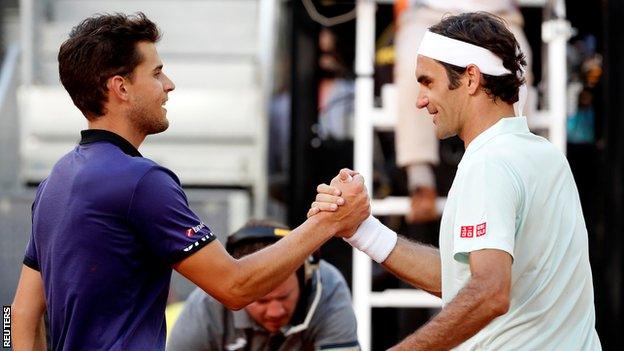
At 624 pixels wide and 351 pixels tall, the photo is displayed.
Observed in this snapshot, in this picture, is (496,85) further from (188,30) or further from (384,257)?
(188,30)

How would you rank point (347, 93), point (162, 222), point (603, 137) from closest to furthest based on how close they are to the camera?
point (162, 222)
point (603, 137)
point (347, 93)

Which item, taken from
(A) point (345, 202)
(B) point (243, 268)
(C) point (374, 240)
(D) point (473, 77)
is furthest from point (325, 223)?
(D) point (473, 77)

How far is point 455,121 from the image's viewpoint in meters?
3.83

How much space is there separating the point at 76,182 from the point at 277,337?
1.68m

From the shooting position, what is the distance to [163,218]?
3.54 metres

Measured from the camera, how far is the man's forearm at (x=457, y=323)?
3.45m

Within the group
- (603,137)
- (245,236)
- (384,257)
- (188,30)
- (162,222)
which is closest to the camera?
(162,222)

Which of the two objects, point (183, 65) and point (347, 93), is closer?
point (183, 65)

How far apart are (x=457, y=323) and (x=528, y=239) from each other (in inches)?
13.0

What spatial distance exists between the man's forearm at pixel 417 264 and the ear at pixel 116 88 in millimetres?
1178

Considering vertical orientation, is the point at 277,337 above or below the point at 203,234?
below

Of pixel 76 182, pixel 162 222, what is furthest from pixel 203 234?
pixel 76 182

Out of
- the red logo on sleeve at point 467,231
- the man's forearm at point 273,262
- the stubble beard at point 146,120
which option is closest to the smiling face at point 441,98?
the red logo on sleeve at point 467,231

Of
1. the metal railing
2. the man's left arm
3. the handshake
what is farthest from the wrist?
the metal railing
